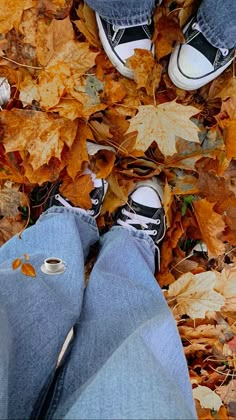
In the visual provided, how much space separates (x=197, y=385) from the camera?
1.16m

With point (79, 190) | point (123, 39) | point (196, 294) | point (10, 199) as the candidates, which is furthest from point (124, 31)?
point (196, 294)

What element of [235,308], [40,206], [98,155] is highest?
[98,155]

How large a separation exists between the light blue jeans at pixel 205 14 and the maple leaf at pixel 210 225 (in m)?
0.39

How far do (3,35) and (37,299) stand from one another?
66 cm

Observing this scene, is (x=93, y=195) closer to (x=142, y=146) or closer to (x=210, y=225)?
(x=142, y=146)

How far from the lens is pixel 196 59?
3.47ft

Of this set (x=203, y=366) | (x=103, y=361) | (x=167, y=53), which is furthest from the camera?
(x=203, y=366)

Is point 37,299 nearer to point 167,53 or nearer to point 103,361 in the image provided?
point 103,361

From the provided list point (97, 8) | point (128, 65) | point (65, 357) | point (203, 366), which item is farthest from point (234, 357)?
point (97, 8)

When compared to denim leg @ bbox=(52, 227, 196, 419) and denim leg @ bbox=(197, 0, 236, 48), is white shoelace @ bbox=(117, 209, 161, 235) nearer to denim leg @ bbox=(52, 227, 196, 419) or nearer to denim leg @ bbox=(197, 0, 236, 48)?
denim leg @ bbox=(52, 227, 196, 419)

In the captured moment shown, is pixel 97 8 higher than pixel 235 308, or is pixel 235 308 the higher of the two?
pixel 97 8

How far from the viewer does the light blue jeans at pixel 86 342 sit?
0.56m

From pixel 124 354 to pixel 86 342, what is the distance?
5.8 inches

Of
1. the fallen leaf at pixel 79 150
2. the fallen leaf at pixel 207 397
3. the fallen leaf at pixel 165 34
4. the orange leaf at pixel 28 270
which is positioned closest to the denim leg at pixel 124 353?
the orange leaf at pixel 28 270
